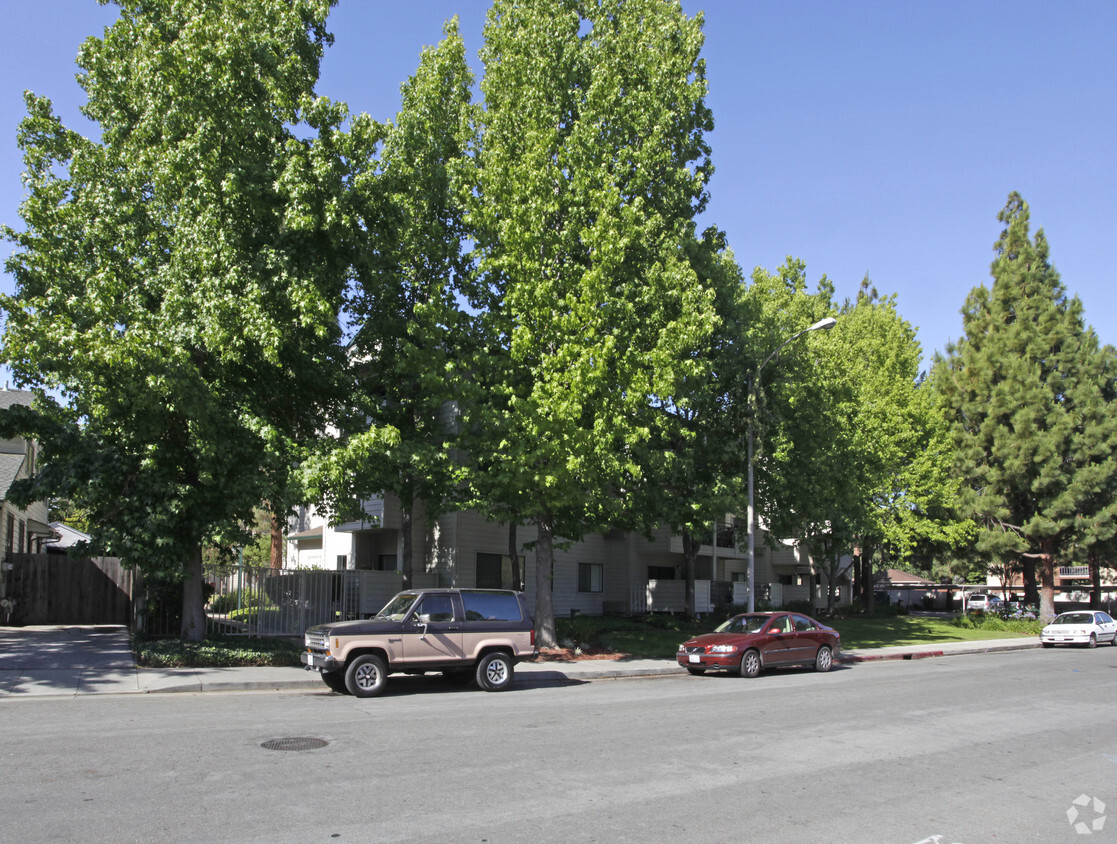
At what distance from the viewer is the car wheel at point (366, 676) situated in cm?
1364

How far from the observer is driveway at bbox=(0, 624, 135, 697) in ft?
45.0

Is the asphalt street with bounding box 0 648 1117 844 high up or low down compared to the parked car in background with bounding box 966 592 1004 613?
up

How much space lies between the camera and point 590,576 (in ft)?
109

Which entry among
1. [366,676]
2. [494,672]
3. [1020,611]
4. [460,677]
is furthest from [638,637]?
[1020,611]

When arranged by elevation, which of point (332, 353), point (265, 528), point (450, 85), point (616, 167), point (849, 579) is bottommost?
point (849, 579)

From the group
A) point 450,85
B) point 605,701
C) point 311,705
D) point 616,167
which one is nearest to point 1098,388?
point 616,167

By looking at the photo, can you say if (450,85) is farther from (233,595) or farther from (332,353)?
(233,595)

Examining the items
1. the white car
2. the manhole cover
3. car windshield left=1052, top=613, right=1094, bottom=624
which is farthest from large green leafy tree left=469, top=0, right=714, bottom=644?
car windshield left=1052, top=613, right=1094, bottom=624

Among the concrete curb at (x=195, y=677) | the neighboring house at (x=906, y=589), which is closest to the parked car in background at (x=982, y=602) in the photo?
the neighboring house at (x=906, y=589)

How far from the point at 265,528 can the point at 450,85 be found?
3476 cm

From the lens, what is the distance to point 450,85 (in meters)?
22.3

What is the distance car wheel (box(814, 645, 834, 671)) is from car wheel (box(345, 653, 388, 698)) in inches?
443

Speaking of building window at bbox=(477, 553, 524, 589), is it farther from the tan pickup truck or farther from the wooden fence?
the tan pickup truck

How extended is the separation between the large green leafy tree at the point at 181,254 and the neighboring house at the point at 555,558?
21.7 ft
